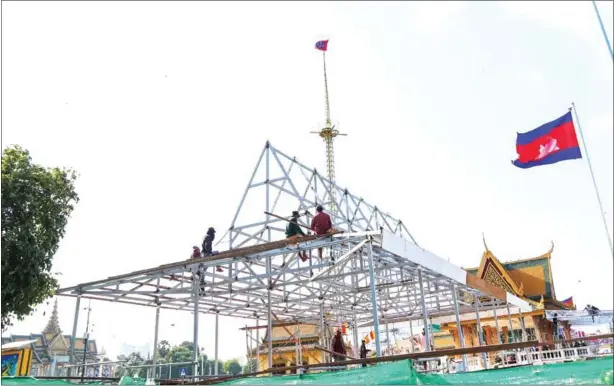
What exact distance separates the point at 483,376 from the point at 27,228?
55.8ft

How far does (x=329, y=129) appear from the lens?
1686 inches

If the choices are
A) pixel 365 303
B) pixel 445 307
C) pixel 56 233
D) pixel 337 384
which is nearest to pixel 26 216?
pixel 56 233

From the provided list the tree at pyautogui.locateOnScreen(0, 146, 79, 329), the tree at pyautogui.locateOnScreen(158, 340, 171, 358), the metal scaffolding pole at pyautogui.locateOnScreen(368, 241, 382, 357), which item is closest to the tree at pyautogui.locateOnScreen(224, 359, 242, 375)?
the tree at pyautogui.locateOnScreen(158, 340, 171, 358)

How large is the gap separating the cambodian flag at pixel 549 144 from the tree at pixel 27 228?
1646 centimetres

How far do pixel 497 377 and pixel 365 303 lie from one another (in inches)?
527

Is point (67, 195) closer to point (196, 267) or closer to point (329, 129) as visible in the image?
point (196, 267)

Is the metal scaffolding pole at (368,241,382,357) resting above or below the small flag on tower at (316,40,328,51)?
below

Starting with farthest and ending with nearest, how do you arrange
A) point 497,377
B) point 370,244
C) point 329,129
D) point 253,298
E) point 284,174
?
point 329,129 → point 253,298 → point 284,174 → point 370,244 → point 497,377

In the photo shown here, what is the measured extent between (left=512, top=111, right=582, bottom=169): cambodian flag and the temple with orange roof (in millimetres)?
16681

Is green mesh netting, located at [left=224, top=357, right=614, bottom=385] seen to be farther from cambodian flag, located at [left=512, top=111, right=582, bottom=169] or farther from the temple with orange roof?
the temple with orange roof

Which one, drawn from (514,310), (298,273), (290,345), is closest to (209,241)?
(298,273)

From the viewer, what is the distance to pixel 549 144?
1080 cm

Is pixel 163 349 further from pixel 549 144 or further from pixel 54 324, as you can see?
pixel 549 144

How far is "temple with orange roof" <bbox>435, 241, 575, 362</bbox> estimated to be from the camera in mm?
27472
